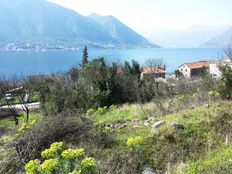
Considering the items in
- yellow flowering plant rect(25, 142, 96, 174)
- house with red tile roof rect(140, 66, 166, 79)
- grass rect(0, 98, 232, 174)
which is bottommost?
house with red tile roof rect(140, 66, 166, 79)

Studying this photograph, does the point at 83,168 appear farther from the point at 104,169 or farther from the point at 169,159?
the point at 169,159

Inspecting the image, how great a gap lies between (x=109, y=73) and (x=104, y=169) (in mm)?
15996

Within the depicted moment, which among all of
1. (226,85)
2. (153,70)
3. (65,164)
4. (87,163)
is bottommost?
(153,70)

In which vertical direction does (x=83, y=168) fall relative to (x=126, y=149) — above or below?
above

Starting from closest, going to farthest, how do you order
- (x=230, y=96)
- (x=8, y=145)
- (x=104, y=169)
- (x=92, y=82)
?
(x=104, y=169) → (x=8, y=145) → (x=230, y=96) → (x=92, y=82)

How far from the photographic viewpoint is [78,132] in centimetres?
757

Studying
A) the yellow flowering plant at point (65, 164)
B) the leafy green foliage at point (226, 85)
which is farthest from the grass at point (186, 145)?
the leafy green foliage at point (226, 85)

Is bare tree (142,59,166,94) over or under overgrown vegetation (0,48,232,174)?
under

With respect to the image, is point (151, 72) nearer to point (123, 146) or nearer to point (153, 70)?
point (153, 70)

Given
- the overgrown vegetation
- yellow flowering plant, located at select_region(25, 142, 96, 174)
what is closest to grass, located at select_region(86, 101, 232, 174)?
the overgrown vegetation

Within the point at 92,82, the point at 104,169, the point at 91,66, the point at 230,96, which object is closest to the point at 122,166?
the point at 104,169

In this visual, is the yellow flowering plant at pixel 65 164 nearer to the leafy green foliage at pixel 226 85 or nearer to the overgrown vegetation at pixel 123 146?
the overgrown vegetation at pixel 123 146

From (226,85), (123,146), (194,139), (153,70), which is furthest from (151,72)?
(123,146)

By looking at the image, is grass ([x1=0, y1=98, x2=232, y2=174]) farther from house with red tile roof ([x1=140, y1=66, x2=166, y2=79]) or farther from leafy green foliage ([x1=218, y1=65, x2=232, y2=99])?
house with red tile roof ([x1=140, y1=66, x2=166, y2=79])
